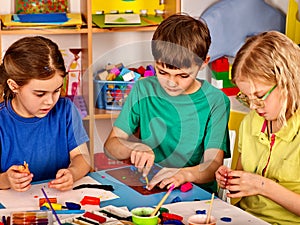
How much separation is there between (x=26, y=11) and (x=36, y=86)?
133cm

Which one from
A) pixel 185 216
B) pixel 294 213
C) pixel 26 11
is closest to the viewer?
pixel 185 216

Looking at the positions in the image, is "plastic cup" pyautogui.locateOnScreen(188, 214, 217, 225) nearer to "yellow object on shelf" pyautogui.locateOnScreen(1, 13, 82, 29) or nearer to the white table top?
the white table top

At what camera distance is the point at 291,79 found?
1620mm

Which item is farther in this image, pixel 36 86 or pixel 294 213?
pixel 36 86

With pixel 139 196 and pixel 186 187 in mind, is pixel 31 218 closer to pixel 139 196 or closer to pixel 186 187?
pixel 139 196

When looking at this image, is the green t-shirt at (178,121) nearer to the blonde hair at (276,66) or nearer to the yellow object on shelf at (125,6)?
the blonde hair at (276,66)

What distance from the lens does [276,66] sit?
161 centimetres

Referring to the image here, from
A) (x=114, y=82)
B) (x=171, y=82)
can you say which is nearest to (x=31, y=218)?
(x=171, y=82)

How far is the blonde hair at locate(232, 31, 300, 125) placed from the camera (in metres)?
1.61

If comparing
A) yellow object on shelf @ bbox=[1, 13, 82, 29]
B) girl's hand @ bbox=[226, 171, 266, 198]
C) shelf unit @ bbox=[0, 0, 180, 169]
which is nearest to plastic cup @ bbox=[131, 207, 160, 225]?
girl's hand @ bbox=[226, 171, 266, 198]

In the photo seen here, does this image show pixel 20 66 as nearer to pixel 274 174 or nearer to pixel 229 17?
pixel 274 174

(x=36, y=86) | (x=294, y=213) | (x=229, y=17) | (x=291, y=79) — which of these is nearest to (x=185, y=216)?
(x=294, y=213)

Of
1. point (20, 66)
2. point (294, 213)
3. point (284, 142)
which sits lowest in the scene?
point (294, 213)

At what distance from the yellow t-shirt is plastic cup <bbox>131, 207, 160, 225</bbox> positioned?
0.42 metres
